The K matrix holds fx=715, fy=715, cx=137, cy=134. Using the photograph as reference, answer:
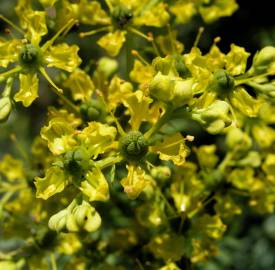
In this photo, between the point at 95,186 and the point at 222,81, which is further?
the point at 222,81

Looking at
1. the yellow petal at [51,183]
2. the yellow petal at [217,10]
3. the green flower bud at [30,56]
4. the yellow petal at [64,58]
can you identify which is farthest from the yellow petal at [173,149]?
the yellow petal at [217,10]

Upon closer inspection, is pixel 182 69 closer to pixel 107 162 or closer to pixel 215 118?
pixel 215 118

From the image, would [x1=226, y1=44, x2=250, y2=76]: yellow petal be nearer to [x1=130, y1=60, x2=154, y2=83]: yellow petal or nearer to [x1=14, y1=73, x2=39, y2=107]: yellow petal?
[x1=130, y1=60, x2=154, y2=83]: yellow petal

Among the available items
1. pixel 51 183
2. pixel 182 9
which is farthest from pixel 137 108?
pixel 182 9

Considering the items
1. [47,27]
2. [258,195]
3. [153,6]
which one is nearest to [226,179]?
[258,195]

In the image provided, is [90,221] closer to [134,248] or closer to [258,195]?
[134,248]

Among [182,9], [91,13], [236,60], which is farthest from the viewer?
[182,9]
